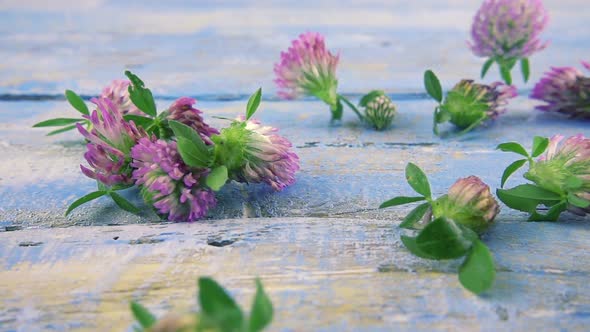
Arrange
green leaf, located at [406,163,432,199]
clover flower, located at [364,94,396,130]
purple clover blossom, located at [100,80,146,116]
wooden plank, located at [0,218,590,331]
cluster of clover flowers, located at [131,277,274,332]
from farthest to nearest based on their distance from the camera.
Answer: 1. clover flower, located at [364,94,396,130]
2. purple clover blossom, located at [100,80,146,116]
3. green leaf, located at [406,163,432,199]
4. wooden plank, located at [0,218,590,331]
5. cluster of clover flowers, located at [131,277,274,332]

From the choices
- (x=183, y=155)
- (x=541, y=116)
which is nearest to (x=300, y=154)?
(x=183, y=155)

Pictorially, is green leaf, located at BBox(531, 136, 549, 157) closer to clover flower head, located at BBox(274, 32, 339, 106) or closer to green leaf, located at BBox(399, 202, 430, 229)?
green leaf, located at BBox(399, 202, 430, 229)

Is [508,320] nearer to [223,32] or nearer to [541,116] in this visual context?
[541,116]

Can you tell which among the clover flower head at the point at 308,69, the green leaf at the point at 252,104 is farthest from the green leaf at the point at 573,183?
the clover flower head at the point at 308,69

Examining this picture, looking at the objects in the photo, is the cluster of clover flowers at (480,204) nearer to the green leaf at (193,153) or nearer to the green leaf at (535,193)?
the green leaf at (535,193)

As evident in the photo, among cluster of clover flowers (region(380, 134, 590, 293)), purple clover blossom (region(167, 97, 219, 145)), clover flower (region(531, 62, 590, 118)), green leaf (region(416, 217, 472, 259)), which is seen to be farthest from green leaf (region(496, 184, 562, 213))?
clover flower (region(531, 62, 590, 118))

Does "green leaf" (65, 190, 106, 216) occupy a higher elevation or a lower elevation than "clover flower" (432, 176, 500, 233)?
lower
